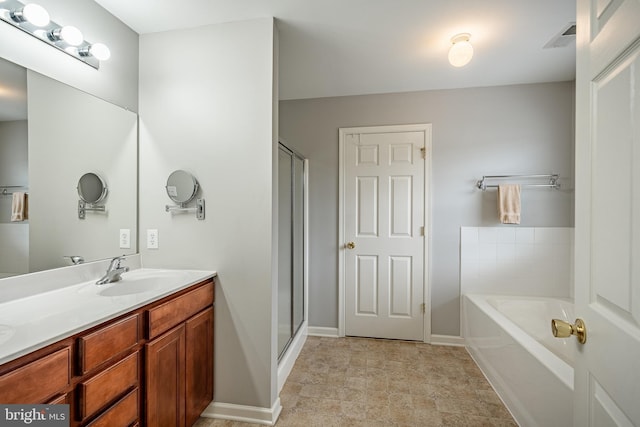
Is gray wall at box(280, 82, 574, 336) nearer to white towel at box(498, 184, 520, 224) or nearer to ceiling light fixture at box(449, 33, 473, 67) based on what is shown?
white towel at box(498, 184, 520, 224)

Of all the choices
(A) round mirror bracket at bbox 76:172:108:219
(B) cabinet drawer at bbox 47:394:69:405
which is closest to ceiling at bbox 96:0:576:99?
(A) round mirror bracket at bbox 76:172:108:219

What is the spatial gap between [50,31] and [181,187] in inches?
37.7

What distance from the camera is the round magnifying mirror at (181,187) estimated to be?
1.79m

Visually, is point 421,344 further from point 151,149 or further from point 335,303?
point 151,149

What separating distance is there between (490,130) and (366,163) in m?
1.21

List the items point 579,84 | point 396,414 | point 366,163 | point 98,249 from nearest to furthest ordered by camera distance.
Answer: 1. point 579,84
2. point 98,249
3. point 396,414
4. point 366,163

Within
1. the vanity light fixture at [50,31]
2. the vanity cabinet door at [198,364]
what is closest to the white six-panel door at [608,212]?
the vanity cabinet door at [198,364]

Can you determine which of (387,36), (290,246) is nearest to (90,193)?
(290,246)

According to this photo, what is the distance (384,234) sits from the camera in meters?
2.87

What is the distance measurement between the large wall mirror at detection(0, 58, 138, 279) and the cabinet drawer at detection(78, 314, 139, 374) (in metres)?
0.60

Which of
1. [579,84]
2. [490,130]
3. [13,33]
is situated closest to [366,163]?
[490,130]

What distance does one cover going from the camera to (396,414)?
179 centimetres

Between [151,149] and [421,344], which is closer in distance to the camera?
[151,149]

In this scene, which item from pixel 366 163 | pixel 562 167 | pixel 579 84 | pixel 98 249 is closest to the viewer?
pixel 579 84
